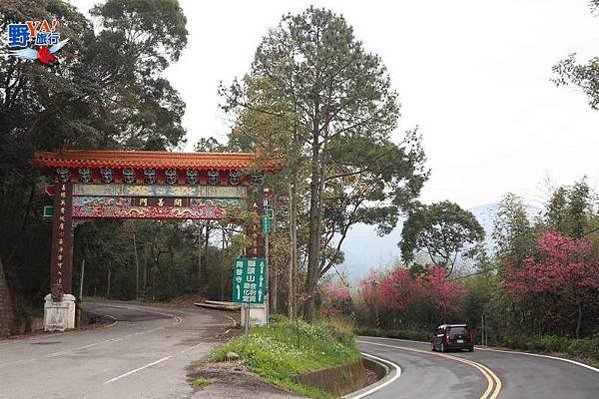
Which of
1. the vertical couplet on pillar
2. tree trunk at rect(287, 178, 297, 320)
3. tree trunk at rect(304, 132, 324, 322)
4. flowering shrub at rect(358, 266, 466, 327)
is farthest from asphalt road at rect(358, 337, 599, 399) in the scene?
the vertical couplet on pillar

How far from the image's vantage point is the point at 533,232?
1124 inches

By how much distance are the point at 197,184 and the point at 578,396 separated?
1574 centimetres

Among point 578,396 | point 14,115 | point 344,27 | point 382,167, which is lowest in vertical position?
point 578,396

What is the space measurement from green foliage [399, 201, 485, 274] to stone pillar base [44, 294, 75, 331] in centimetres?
2648

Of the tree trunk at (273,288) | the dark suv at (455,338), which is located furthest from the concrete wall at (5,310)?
the dark suv at (455,338)

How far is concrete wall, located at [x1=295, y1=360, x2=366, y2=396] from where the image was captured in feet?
45.9

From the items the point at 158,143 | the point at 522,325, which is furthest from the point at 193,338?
the point at 522,325

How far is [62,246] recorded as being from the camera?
76.4 feet

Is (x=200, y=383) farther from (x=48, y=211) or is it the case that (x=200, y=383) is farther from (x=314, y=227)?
(x=48, y=211)

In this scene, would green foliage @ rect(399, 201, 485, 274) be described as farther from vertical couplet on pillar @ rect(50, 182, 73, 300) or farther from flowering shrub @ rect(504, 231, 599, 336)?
vertical couplet on pillar @ rect(50, 182, 73, 300)

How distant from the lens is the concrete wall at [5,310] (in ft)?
70.3

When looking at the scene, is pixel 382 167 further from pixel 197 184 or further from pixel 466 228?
pixel 466 228

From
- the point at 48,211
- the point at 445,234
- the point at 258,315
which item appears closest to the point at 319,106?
the point at 258,315

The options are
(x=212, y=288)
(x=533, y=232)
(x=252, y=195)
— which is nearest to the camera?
(x=252, y=195)
